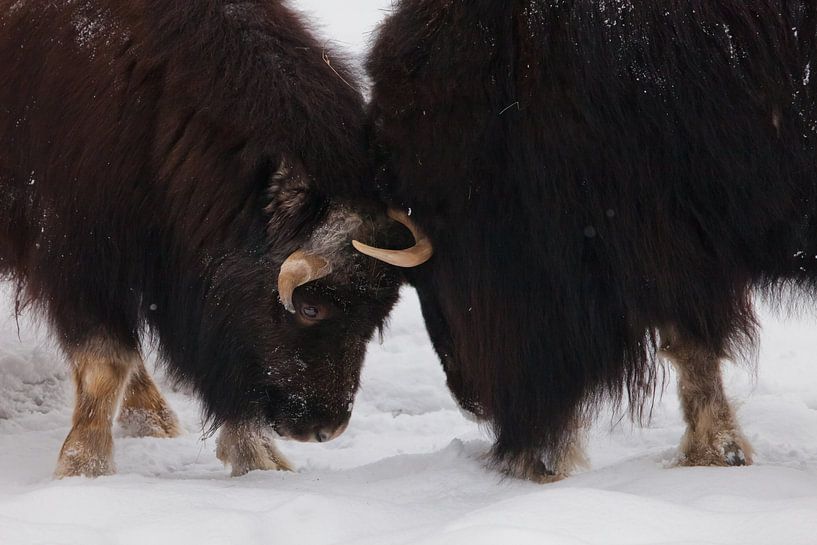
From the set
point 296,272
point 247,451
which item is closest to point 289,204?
point 296,272

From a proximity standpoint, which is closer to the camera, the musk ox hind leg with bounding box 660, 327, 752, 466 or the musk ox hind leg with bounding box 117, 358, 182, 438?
the musk ox hind leg with bounding box 660, 327, 752, 466

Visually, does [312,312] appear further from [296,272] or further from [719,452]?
[719,452]

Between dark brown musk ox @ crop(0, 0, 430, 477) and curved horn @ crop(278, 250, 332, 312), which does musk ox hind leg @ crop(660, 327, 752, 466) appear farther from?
curved horn @ crop(278, 250, 332, 312)

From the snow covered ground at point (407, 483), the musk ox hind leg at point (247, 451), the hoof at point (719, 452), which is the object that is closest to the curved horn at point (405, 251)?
the snow covered ground at point (407, 483)

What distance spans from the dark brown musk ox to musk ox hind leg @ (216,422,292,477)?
0.19 metres

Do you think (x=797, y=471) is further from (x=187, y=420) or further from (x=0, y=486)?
(x=187, y=420)

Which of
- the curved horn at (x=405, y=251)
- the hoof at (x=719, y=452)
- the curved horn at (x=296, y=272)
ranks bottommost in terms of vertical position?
the hoof at (x=719, y=452)

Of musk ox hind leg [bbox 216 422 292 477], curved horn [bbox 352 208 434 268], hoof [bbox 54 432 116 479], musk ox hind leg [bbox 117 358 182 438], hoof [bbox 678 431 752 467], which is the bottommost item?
musk ox hind leg [bbox 117 358 182 438]

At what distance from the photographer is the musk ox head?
3678 mm

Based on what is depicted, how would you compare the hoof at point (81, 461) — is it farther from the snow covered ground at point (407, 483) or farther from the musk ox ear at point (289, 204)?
the musk ox ear at point (289, 204)

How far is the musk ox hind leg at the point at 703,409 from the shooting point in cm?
371

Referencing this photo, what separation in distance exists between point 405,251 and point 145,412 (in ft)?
5.98

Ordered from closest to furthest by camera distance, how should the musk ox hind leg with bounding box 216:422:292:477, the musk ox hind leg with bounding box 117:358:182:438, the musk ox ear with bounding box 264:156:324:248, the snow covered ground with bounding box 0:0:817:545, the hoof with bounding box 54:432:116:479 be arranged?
the snow covered ground with bounding box 0:0:817:545 → the musk ox ear with bounding box 264:156:324:248 → the hoof with bounding box 54:432:116:479 → the musk ox hind leg with bounding box 216:422:292:477 → the musk ox hind leg with bounding box 117:358:182:438

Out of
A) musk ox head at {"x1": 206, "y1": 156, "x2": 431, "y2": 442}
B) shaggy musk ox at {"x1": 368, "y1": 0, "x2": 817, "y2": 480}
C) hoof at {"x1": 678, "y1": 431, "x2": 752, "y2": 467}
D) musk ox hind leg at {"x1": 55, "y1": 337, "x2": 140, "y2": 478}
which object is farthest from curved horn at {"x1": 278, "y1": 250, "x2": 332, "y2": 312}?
hoof at {"x1": 678, "y1": 431, "x2": 752, "y2": 467}
